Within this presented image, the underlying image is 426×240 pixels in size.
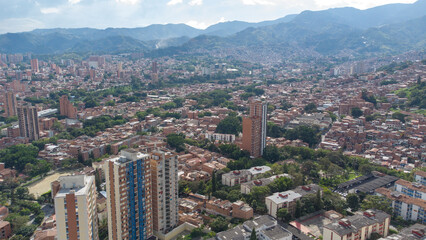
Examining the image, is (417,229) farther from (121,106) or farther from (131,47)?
(131,47)

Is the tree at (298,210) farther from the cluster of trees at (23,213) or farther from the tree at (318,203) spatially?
the cluster of trees at (23,213)

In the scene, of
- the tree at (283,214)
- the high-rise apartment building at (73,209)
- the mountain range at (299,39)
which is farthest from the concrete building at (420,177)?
the mountain range at (299,39)

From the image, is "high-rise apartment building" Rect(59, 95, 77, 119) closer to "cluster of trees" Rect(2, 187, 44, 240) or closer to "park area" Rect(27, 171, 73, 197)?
"park area" Rect(27, 171, 73, 197)

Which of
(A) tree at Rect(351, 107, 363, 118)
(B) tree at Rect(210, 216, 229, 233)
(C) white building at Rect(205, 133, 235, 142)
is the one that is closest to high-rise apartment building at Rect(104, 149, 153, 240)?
(B) tree at Rect(210, 216, 229, 233)

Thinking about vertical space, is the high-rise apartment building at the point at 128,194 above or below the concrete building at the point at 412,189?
above

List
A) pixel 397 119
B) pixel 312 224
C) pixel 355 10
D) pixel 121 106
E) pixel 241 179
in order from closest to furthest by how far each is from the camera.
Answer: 1. pixel 312 224
2. pixel 241 179
3. pixel 397 119
4. pixel 121 106
5. pixel 355 10

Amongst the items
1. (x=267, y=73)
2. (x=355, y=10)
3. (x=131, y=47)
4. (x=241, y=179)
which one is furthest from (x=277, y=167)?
(x=355, y=10)
